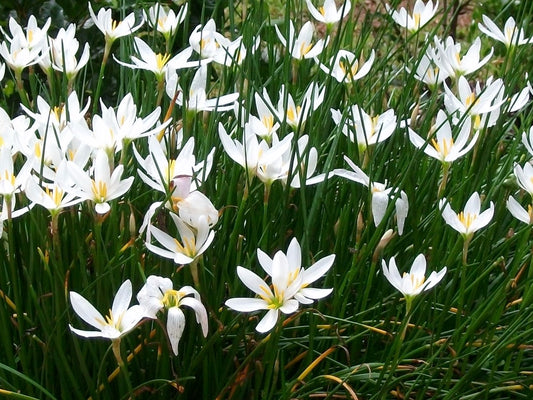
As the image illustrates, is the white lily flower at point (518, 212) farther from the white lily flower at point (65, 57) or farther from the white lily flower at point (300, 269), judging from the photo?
the white lily flower at point (65, 57)

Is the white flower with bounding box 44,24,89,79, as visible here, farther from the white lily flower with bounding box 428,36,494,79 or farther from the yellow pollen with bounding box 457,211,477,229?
the yellow pollen with bounding box 457,211,477,229

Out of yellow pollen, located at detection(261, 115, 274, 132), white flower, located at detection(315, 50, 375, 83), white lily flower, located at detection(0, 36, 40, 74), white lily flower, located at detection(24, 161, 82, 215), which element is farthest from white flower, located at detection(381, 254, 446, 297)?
white lily flower, located at detection(0, 36, 40, 74)

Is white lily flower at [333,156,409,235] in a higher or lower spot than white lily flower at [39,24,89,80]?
lower

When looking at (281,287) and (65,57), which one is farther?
(65,57)

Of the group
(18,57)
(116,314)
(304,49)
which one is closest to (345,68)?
(304,49)

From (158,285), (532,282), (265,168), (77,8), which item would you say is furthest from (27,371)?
(77,8)

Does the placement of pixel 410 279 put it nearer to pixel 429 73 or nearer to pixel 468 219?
pixel 468 219

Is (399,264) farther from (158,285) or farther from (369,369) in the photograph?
(158,285)

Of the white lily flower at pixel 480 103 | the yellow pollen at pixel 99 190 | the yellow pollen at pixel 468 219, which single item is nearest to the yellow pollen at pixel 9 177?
the yellow pollen at pixel 99 190
